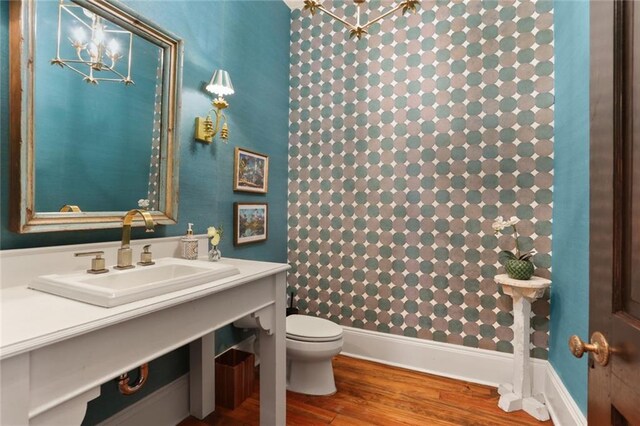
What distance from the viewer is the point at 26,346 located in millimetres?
727

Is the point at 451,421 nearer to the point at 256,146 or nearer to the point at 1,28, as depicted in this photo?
the point at 256,146

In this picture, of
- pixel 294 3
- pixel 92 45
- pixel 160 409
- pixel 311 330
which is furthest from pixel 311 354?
pixel 294 3

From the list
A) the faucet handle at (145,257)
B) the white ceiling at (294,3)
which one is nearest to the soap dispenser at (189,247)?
the faucet handle at (145,257)

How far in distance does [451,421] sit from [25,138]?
7.73 feet

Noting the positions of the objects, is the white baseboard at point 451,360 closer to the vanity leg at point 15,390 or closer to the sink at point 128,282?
the sink at point 128,282

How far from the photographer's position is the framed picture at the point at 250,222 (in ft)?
7.41

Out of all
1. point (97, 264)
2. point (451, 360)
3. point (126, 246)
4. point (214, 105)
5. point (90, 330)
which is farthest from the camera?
point (451, 360)

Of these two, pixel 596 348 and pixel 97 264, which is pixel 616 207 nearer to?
pixel 596 348

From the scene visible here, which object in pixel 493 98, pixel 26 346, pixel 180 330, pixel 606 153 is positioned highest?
pixel 493 98

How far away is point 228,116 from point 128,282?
124cm

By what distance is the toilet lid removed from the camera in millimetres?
2031

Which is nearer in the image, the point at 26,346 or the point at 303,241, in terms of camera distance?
the point at 26,346

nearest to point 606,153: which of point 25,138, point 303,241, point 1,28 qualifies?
point 25,138

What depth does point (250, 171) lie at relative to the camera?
239cm
